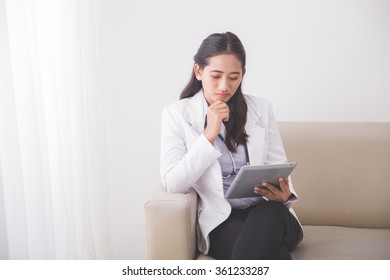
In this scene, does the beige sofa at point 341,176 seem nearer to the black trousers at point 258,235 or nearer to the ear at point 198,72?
the black trousers at point 258,235

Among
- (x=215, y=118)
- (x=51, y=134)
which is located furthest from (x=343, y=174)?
(x=51, y=134)

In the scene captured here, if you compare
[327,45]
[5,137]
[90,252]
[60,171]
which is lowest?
[90,252]

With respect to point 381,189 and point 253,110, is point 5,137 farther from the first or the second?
point 381,189

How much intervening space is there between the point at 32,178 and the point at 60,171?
6.3 inches

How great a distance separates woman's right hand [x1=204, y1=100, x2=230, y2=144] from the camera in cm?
158

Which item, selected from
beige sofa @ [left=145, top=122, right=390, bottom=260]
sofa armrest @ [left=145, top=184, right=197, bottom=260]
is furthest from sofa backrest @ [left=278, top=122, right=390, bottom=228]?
sofa armrest @ [left=145, top=184, right=197, bottom=260]

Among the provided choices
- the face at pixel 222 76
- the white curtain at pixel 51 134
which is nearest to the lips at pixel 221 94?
the face at pixel 222 76

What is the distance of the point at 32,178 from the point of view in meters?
1.60

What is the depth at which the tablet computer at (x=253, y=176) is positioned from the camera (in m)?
1.40

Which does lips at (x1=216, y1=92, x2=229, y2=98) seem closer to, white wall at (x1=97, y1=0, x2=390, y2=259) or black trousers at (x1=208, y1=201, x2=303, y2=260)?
black trousers at (x1=208, y1=201, x2=303, y2=260)

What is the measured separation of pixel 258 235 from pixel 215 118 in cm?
41

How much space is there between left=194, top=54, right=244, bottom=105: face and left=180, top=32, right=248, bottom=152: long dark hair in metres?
0.02

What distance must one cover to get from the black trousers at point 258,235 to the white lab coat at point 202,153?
4cm
